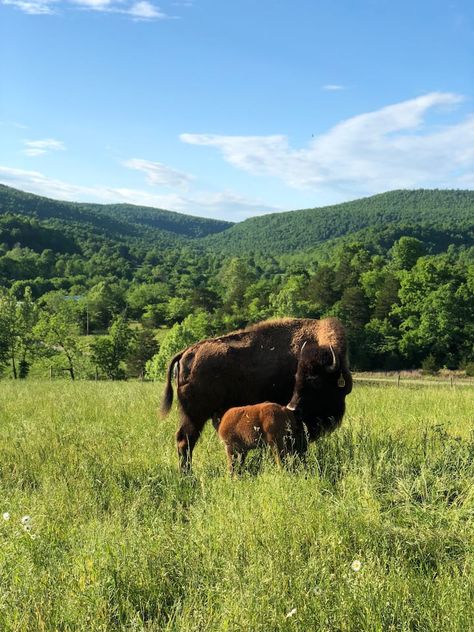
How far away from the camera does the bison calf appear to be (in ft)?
16.7

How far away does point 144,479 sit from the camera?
5.00 m

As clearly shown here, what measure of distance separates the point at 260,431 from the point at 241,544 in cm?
194

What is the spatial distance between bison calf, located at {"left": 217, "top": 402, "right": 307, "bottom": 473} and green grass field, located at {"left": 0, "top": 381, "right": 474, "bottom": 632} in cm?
20

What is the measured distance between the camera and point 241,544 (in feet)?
10.6

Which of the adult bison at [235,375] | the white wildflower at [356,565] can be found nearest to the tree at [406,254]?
the adult bison at [235,375]

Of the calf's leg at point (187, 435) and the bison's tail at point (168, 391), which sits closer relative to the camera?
the calf's leg at point (187, 435)

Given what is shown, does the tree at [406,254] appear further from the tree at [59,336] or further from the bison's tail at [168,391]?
the bison's tail at [168,391]

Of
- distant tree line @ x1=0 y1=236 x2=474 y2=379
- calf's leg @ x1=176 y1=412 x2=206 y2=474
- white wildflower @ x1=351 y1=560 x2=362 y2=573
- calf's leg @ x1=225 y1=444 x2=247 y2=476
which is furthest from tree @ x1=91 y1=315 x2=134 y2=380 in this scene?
white wildflower @ x1=351 y1=560 x2=362 y2=573

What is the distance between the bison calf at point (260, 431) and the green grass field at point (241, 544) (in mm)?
202

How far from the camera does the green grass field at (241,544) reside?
8.34ft

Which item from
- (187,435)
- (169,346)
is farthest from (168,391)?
(169,346)

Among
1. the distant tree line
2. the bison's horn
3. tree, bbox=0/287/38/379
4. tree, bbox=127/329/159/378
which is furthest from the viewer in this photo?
tree, bbox=127/329/159/378

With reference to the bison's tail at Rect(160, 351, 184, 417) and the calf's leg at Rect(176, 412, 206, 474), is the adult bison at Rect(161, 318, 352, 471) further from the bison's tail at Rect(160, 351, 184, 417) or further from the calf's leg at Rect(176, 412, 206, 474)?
the bison's tail at Rect(160, 351, 184, 417)

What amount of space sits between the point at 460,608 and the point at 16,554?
2.57m
